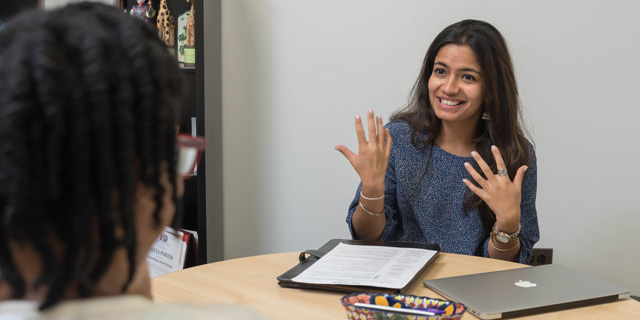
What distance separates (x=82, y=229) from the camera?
48 centimetres

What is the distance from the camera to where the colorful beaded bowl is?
2.60ft

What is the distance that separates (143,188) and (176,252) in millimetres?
2184

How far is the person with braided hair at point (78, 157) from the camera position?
1.51 ft

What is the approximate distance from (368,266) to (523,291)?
31 centimetres

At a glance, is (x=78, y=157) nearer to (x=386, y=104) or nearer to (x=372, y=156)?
(x=372, y=156)

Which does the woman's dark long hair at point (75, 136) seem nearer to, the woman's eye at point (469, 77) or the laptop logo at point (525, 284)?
the laptop logo at point (525, 284)

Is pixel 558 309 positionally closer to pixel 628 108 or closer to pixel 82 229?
pixel 82 229

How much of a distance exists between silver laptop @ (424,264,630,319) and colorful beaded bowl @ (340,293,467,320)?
0.21 m

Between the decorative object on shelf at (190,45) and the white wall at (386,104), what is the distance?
0.80 feet

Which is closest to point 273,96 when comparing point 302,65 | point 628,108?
point 302,65

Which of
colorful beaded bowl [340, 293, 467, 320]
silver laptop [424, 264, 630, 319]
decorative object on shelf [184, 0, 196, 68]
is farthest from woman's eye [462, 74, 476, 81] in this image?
decorative object on shelf [184, 0, 196, 68]

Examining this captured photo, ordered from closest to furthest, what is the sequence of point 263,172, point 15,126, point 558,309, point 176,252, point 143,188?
1. point 15,126
2. point 143,188
3. point 558,309
4. point 176,252
5. point 263,172

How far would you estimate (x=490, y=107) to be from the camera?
187cm

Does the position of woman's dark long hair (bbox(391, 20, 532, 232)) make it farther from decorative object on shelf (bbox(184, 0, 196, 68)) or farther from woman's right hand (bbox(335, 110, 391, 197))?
decorative object on shelf (bbox(184, 0, 196, 68))
